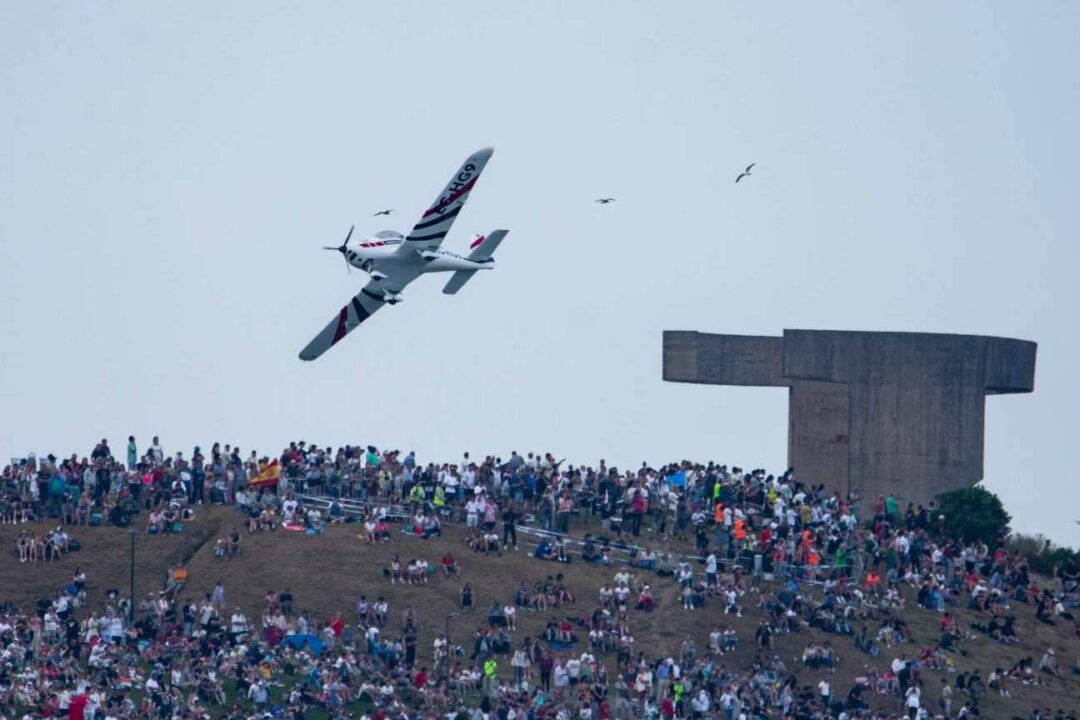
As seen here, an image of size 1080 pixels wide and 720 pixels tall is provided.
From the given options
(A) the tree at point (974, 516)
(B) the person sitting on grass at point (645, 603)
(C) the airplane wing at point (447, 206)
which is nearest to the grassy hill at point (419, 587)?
(B) the person sitting on grass at point (645, 603)

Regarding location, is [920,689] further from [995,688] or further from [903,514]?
[903,514]

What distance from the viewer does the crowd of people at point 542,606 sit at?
54500mm

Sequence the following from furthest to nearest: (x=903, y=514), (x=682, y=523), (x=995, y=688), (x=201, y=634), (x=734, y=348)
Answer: (x=734, y=348), (x=903, y=514), (x=682, y=523), (x=995, y=688), (x=201, y=634)

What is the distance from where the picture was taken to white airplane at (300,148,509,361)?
53.0 m

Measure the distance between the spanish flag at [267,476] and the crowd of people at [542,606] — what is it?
0.36 feet

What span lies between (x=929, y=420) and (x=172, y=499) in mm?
26380

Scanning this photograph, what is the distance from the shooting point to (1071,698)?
204ft

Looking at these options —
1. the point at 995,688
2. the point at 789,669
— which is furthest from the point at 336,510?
the point at 995,688

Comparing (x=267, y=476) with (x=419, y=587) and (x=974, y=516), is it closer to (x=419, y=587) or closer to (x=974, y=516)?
(x=419, y=587)

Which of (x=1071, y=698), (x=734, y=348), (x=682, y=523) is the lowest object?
(x=1071, y=698)

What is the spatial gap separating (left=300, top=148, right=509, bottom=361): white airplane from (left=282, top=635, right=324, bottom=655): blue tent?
8.17 metres

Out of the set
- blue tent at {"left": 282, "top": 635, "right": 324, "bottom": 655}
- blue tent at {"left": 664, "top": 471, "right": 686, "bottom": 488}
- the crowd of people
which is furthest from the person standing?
blue tent at {"left": 282, "top": 635, "right": 324, "bottom": 655}

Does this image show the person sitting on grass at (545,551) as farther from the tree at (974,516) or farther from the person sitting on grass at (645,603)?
the tree at (974,516)

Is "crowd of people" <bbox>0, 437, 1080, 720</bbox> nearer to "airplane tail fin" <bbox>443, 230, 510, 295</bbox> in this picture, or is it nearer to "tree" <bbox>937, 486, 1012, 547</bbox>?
"tree" <bbox>937, 486, 1012, 547</bbox>
